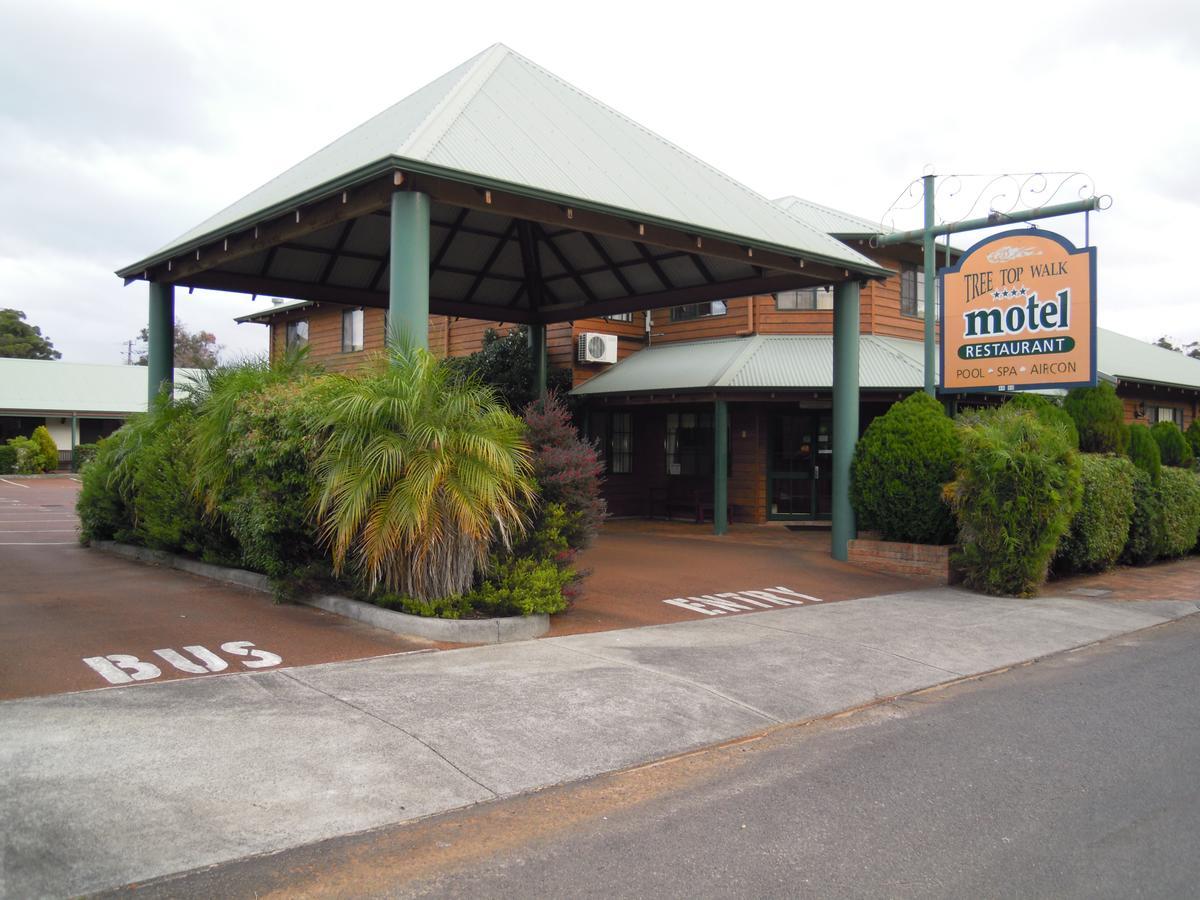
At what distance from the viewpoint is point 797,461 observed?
65.3 feet

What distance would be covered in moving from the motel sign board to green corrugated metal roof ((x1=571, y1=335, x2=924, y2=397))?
2.96 m

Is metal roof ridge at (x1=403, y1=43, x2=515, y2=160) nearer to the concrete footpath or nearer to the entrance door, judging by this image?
the concrete footpath

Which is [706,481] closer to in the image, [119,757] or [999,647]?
[999,647]

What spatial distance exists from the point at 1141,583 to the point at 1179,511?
294cm

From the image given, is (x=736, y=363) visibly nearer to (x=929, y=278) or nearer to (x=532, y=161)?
(x=929, y=278)

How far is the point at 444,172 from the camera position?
363 inches

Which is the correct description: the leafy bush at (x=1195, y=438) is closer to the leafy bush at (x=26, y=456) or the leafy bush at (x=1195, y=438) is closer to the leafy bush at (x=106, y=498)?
the leafy bush at (x=106, y=498)

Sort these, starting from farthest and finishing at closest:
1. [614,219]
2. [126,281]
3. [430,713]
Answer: [126,281] → [614,219] → [430,713]

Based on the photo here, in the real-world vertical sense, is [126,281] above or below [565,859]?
above

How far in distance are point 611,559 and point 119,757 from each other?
9.44 metres

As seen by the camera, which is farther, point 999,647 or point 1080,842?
point 999,647

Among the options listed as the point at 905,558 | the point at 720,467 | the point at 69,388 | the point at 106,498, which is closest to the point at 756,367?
the point at 720,467

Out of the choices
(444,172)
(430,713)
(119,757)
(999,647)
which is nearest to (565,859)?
(430,713)

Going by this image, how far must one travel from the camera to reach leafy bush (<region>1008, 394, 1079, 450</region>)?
1333 centimetres
